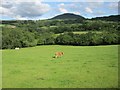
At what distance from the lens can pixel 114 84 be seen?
652 inches

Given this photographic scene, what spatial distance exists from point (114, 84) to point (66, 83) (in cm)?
305

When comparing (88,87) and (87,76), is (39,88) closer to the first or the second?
(88,87)

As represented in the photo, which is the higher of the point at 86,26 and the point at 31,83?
the point at 86,26

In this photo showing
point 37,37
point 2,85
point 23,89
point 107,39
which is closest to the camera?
point 23,89

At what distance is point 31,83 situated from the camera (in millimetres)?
17688

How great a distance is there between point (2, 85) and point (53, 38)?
63.1 m

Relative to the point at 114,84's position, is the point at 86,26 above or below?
above

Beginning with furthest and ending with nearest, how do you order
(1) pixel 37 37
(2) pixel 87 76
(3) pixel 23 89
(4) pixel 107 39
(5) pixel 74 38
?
(1) pixel 37 37
(5) pixel 74 38
(4) pixel 107 39
(2) pixel 87 76
(3) pixel 23 89

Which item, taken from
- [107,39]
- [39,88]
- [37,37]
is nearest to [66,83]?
[39,88]

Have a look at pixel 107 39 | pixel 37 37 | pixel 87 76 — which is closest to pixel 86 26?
pixel 37 37

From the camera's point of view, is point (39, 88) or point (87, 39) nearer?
point (39, 88)

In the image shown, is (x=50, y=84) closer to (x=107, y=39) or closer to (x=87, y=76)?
(x=87, y=76)

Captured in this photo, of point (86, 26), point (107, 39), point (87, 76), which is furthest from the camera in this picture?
point (86, 26)

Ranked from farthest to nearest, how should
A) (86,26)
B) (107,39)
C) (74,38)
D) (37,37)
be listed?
(86,26) < (37,37) < (74,38) < (107,39)
